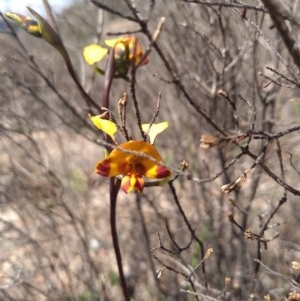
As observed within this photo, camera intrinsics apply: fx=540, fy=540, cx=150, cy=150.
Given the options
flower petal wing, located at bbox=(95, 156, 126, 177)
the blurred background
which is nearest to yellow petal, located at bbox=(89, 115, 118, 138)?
flower petal wing, located at bbox=(95, 156, 126, 177)

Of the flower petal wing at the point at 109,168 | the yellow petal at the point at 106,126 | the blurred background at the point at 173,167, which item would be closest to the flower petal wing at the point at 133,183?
the flower petal wing at the point at 109,168

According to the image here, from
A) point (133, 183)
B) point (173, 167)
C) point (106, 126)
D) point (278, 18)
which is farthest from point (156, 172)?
point (173, 167)

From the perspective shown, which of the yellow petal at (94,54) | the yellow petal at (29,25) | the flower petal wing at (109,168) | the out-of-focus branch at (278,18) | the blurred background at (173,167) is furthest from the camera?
the blurred background at (173,167)

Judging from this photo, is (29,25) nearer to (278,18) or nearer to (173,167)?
(278,18)

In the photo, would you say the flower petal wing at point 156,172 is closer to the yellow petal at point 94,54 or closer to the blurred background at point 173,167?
the yellow petal at point 94,54

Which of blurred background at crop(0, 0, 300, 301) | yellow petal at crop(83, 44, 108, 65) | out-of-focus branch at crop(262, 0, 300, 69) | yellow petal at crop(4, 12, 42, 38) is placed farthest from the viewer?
blurred background at crop(0, 0, 300, 301)

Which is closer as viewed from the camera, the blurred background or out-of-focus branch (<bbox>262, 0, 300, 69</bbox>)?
Answer: out-of-focus branch (<bbox>262, 0, 300, 69</bbox>)

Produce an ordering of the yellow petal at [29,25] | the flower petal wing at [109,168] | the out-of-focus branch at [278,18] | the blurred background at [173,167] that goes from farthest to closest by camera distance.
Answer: the blurred background at [173,167]
the yellow petal at [29,25]
the flower petal wing at [109,168]
the out-of-focus branch at [278,18]

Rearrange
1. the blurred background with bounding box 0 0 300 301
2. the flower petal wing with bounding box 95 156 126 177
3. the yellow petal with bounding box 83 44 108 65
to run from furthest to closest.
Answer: the blurred background with bounding box 0 0 300 301 < the yellow petal with bounding box 83 44 108 65 < the flower petal wing with bounding box 95 156 126 177

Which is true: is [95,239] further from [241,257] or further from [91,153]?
[91,153]

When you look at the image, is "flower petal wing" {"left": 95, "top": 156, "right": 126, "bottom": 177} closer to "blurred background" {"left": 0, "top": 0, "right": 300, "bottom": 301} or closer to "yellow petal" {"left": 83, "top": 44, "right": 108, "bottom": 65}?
"yellow petal" {"left": 83, "top": 44, "right": 108, "bottom": 65}

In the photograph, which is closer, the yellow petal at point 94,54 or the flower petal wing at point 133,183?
the flower petal wing at point 133,183

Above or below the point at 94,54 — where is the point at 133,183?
below
